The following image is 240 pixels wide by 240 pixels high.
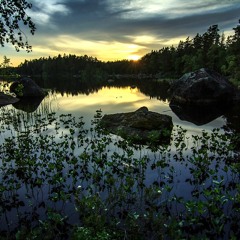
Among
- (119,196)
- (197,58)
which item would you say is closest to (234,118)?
(119,196)

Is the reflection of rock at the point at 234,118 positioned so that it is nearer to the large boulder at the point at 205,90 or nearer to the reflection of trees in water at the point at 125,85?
the large boulder at the point at 205,90

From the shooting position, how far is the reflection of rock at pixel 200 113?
72.0ft

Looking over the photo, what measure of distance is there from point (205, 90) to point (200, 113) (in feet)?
19.7

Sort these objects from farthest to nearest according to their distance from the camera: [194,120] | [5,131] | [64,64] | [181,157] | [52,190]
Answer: [64,64] < [194,120] < [5,131] < [181,157] < [52,190]

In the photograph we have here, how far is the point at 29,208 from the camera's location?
7418 mm

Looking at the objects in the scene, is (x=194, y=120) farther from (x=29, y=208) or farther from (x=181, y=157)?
(x=29, y=208)

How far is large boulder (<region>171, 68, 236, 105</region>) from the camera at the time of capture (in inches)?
1164

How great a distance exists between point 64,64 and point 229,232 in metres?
190

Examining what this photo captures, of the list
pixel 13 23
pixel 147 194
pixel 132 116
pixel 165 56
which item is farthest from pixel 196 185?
pixel 165 56

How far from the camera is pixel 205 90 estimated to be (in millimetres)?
29844

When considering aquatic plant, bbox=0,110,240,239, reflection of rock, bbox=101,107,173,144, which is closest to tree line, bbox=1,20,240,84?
reflection of rock, bbox=101,107,173,144

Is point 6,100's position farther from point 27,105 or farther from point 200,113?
point 200,113

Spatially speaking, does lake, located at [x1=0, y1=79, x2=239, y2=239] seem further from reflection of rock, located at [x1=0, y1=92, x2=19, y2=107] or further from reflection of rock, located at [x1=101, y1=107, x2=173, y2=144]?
reflection of rock, located at [x1=0, y1=92, x2=19, y2=107]

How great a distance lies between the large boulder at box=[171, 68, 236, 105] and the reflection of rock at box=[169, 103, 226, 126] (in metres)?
1.82
